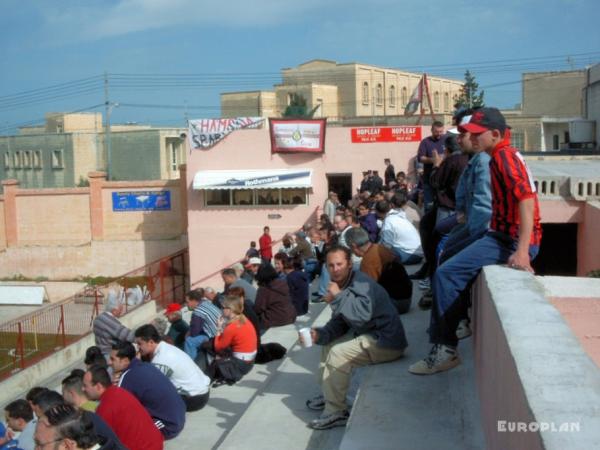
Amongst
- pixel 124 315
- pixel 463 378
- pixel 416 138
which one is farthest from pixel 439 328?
pixel 416 138

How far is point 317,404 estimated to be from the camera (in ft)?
23.4

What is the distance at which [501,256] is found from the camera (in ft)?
15.8

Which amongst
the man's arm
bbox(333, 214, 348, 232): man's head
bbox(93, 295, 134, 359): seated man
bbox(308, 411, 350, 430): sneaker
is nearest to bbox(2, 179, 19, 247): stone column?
bbox(333, 214, 348, 232): man's head

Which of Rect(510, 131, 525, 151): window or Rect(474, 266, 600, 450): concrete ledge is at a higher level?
Rect(510, 131, 525, 151): window

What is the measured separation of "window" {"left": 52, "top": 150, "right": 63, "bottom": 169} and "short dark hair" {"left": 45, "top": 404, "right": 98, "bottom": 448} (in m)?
43.9

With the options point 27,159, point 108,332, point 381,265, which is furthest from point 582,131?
point 27,159

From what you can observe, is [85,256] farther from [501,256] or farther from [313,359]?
[501,256]

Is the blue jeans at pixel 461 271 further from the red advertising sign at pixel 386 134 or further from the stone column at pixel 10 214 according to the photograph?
the stone column at pixel 10 214

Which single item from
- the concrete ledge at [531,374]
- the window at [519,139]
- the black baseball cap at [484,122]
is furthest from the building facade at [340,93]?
the concrete ledge at [531,374]

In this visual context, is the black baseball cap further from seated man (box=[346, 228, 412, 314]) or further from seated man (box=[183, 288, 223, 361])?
seated man (box=[183, 288, 223, 361])

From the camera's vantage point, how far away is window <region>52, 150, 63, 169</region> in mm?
46094

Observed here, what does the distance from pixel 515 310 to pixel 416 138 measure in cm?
Result: 2462

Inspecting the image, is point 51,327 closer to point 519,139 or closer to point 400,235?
point 400,235

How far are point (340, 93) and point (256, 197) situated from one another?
1197 inches
